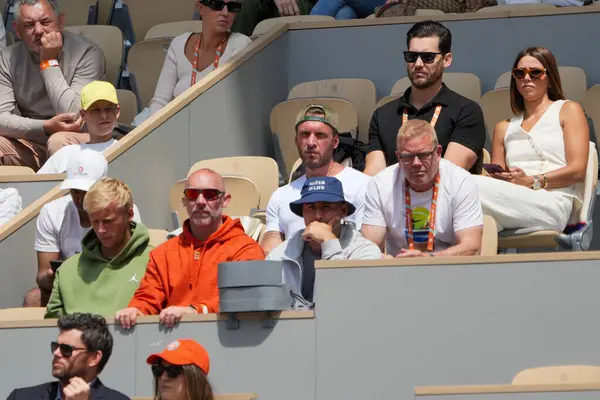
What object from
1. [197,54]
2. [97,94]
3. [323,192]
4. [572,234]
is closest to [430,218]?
[323,192]

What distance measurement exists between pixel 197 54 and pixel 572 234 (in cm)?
309

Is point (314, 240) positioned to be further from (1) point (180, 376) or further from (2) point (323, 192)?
(1) point (180, 376)

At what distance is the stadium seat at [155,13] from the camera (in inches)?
471

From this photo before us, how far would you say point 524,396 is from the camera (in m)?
5.47

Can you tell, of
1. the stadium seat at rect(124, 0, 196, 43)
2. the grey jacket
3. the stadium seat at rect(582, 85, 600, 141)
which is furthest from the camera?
the stadium seat at rect(124, 0, 196, 43)

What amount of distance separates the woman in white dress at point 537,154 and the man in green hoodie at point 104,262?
174 cm

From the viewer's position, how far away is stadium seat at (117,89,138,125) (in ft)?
32.5

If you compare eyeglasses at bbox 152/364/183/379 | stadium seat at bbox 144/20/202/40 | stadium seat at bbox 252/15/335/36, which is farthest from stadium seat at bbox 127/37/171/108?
eyeglasses at bbox 152/364/183/379

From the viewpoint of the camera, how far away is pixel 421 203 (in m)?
6.93

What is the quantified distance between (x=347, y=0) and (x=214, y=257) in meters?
4.50

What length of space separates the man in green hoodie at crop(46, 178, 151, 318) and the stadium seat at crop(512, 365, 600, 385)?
1.90m

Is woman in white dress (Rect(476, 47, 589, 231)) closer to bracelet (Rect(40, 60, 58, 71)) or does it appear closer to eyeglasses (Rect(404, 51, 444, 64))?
eyeglasses (Rect(404, 51, 444, 64))

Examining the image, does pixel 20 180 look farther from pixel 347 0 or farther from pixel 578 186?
pixel 347 0

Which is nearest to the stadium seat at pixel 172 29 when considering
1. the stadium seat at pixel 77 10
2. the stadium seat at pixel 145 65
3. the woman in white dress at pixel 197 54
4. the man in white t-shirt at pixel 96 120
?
the stadium seat at pixel 145 65
